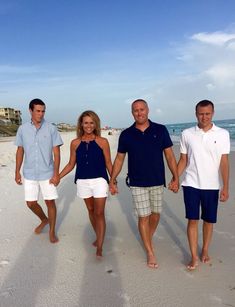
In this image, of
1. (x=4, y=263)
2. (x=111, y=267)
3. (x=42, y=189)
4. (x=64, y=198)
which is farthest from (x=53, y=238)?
(x=64, y=198)

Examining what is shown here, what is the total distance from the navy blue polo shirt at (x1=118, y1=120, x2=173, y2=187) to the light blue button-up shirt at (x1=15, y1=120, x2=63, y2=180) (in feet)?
4.34

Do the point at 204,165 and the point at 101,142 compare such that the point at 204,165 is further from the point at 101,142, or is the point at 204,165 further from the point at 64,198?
the point at 64,198

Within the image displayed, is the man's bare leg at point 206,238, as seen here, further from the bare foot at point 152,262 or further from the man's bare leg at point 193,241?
the bare foot at point 152,262

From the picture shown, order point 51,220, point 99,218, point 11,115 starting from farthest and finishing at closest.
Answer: point 11,115
point 51,220
point 99,218

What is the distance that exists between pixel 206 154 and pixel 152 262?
4.85 ft

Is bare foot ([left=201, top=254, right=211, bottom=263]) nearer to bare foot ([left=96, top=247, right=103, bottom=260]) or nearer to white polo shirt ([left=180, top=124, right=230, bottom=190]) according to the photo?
white polo shirt ([left=180, top=124, right=230, bottom=190])

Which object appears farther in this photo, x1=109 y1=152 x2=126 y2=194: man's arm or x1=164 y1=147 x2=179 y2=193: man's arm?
x1=109 y1=152 x2=126 y2=194: man's arm

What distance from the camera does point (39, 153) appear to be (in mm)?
4680

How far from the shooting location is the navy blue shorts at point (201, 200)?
3.77 m

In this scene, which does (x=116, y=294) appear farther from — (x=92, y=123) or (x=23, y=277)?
(x=92, y=123)

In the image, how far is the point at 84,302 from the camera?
313 cm

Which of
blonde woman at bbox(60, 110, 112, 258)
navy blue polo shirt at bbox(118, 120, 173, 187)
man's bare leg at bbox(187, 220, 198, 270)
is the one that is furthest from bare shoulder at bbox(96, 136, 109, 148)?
man's bare leg at bbox(187, 220, 198, 270)

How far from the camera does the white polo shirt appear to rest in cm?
369

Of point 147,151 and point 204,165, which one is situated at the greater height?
point 147,151
